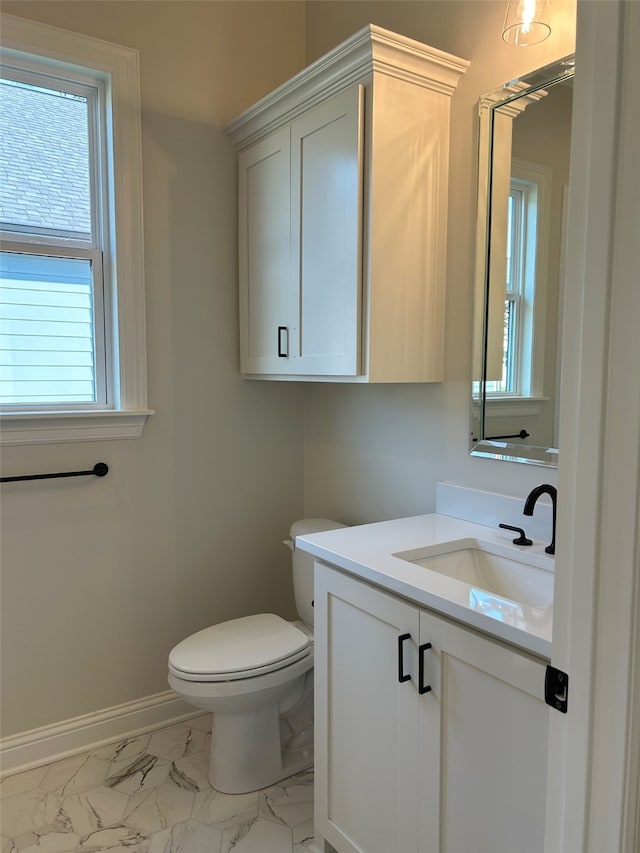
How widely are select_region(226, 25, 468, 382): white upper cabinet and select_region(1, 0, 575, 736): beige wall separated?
0.09 metres

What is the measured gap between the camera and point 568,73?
1.53 metres

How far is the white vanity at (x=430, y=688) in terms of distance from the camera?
1108 millimetres

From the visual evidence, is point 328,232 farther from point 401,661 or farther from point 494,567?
point 401,661

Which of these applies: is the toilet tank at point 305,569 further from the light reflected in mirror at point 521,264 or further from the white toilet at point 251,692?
the light reflected in mirror at point 521,264

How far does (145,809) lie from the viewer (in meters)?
1.89

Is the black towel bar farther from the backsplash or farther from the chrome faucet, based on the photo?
the chrome faucet

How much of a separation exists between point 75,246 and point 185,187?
46 centimetres

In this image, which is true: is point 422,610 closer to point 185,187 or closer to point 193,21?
point 185,187

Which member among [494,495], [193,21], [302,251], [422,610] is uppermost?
[193,21]

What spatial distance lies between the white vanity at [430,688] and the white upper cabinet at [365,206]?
0.55 metres

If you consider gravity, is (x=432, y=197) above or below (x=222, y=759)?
above

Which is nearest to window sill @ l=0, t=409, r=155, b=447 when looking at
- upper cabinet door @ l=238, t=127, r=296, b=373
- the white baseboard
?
upper cabinet door @ l=238, t=127, r=296, b=373

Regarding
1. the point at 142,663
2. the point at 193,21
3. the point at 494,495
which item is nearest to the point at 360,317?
the point at 494,495

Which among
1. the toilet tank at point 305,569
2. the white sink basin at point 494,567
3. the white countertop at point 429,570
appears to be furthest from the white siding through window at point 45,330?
the white sink basin at point 494,567
